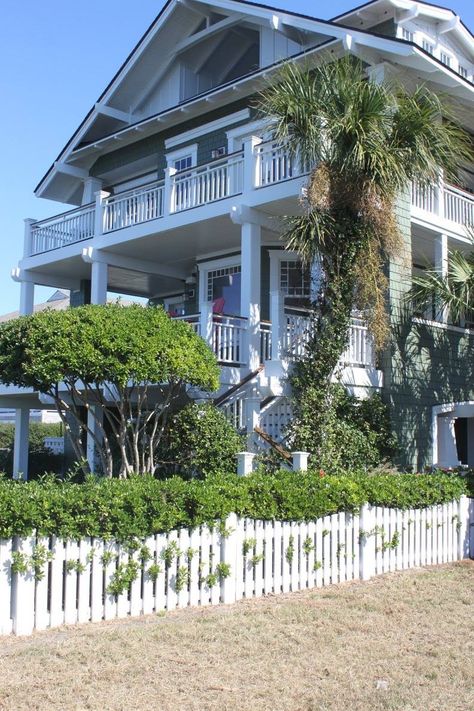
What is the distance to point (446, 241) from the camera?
16.1 metres

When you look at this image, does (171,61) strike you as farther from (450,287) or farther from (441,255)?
(450,287)

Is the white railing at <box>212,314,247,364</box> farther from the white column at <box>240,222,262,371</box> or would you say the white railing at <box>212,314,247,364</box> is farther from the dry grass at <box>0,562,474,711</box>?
→ the dry grass at <box>0,562,474,711</box>

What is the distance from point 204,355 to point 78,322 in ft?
6.90

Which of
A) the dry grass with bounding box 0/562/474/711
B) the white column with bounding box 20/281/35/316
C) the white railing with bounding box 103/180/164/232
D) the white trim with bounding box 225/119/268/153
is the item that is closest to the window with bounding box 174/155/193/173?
the white trim with bounding box 225/119/268/153

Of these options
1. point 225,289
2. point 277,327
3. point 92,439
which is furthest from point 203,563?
point 225,289

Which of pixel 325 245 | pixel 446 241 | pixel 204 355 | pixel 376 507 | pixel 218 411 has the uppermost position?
pixel 446 241

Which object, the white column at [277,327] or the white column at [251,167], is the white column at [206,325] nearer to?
the white column at [277,327]

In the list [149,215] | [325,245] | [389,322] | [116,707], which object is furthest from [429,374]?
[116,707]

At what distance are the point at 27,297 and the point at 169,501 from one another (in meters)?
13.9

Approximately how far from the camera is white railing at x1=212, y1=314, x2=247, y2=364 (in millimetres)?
14062

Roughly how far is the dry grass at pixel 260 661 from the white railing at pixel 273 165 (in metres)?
8.54

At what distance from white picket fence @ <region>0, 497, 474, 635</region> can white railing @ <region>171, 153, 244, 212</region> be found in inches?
309

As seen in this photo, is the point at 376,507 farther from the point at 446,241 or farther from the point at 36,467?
the point at 36,467

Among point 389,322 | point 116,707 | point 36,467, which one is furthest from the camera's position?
point 36,467
